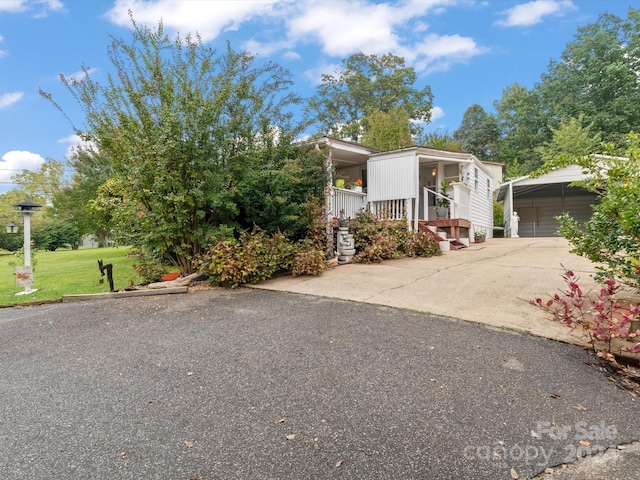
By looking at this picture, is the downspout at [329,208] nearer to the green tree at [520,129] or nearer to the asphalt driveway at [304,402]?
the asphalt driveway at [304,402]

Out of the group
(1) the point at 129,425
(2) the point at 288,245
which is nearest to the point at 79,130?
(2) the point at 288,245

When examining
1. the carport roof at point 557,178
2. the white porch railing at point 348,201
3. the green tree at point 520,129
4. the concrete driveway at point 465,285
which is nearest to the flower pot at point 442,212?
the white porch railing at point 348,201

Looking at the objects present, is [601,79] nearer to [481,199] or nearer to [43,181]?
[481,199]

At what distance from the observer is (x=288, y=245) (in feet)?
23.4

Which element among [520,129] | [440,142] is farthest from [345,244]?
[520,129]

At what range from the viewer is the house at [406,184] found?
10.1 metres

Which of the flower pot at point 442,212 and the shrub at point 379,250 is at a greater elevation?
the flower pot at point 442,212

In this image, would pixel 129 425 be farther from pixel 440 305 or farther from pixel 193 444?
pixel 440 305

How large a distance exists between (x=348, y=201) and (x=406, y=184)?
1.94 metres

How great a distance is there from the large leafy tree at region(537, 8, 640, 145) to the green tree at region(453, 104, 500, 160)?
440cm

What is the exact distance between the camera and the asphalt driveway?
1877 mm

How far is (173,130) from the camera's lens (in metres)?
5.94

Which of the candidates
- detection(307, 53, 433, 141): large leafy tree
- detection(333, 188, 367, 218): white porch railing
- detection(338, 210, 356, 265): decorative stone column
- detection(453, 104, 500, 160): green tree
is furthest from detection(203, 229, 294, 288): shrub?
detection(453, 104, 500, 160): green tree

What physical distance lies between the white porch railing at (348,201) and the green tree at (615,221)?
19.6 ft
